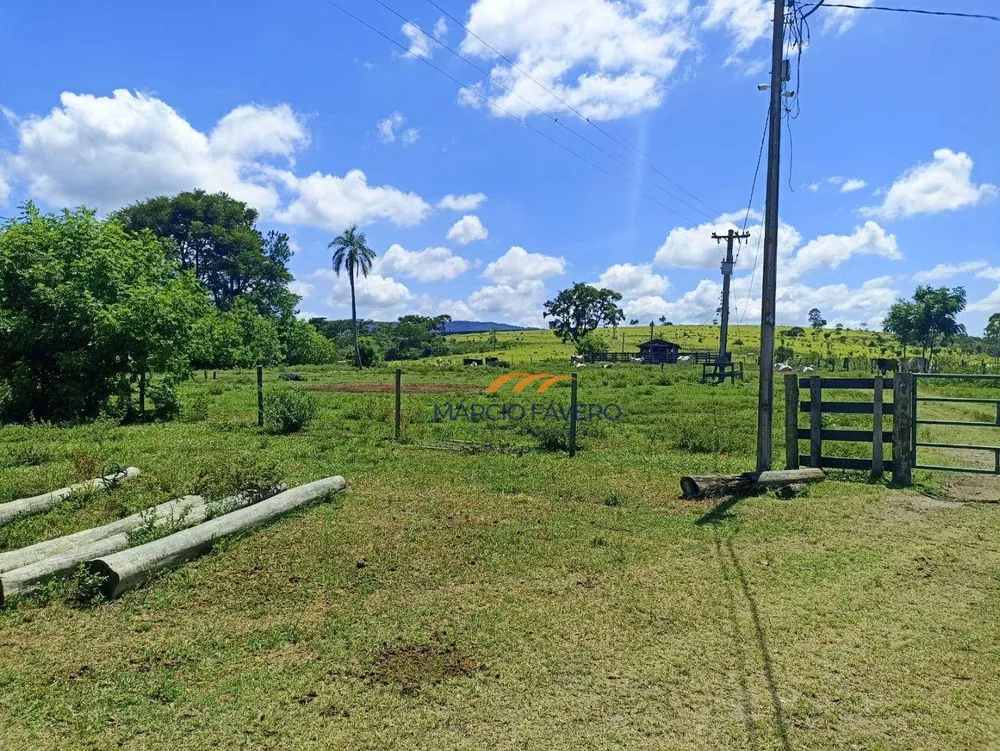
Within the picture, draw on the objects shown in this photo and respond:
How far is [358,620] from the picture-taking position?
4.45 metres

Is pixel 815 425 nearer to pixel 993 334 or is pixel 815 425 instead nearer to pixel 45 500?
pixel 45 500

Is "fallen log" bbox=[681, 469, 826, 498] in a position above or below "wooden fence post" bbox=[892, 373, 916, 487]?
below

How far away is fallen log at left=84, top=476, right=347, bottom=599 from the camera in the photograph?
483 cm

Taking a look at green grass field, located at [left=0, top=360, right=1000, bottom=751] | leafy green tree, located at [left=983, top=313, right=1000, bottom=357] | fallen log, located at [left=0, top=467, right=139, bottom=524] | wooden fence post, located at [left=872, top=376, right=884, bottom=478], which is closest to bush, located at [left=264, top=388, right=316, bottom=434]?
green grass field, located at [left=0, top=360, right=1000, bottom=751]

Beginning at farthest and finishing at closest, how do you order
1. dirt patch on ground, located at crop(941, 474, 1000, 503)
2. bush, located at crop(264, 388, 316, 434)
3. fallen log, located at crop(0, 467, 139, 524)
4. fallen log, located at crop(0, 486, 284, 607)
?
bush, located at crop(264, 388, 316, 434) < dirt patch on ground, located at crop(941, 474, 1000, 503) < fallen log, located at crop(0, 467, 139, 524) < fallen log, located at crop(0, 486, 284, 607)

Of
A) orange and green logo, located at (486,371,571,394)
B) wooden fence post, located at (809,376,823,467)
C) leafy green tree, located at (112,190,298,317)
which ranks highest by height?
leafy green tree, located at (112,190,298,317)

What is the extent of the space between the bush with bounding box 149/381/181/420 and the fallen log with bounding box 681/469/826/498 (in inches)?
558

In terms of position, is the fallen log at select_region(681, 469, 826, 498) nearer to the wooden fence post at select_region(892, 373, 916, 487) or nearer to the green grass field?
the green grass field

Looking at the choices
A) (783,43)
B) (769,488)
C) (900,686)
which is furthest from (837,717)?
(783,43)

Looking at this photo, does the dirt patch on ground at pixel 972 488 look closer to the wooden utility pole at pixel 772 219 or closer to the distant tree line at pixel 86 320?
the wooden utility pole at pixel 772 219

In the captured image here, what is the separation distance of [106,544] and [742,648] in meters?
5.42

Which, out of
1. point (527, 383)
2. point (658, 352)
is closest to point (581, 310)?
point (658, 352)

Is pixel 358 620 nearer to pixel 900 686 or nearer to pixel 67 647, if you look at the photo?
pixel 67 647

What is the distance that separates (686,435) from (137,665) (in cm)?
1030
